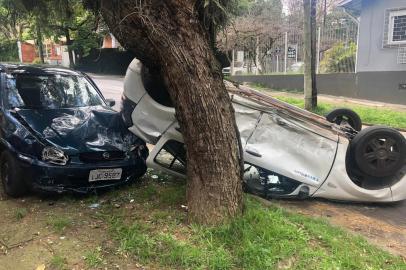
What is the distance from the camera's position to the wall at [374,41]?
16.2 metres

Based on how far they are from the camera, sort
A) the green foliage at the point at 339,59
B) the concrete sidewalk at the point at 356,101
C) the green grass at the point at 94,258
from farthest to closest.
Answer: the green foliage at the point at 339,59 → the concrete sidewalk at the point at 356,101 → the green grass at the point at 94,258

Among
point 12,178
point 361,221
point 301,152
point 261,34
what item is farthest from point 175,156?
point 261,34

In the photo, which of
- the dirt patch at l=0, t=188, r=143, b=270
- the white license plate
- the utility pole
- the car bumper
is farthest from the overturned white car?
the utility pole

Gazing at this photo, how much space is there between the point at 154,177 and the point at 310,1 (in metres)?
8.19

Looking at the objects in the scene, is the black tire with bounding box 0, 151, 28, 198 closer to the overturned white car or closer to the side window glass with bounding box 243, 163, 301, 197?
the overturned white car

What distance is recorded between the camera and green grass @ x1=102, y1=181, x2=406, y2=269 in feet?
12.8

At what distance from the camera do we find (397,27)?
52.7 feet

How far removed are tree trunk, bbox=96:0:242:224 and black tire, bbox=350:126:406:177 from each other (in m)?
1.90

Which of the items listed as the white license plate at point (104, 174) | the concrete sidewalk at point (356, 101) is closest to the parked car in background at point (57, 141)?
the white license plate at point (104, 174)

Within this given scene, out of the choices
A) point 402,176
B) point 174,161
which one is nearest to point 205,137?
point 174,161

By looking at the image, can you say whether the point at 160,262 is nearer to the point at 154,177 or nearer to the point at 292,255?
the point at 292,255

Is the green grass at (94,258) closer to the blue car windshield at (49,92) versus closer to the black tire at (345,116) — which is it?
the blue car windshield at (49,92)

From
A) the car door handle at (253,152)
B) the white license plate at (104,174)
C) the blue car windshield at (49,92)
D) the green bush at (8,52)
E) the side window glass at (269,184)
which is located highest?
the green bush at (8,52)

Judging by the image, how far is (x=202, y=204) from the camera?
14.5 ft
